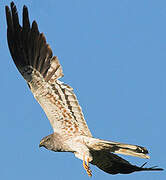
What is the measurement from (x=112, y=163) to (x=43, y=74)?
3.22 metres

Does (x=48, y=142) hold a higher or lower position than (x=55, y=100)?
lower

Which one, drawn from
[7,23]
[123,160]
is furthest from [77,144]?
[7,23]

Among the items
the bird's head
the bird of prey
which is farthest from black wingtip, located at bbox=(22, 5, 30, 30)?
the bird's head

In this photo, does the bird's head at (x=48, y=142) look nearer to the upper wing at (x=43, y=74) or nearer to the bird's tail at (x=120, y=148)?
the upper wing at (x=43, y=74)

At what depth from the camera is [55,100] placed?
1105 centimetres

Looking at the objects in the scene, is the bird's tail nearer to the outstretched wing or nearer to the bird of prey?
the bird of prey

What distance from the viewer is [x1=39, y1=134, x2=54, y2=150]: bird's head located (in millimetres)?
10594

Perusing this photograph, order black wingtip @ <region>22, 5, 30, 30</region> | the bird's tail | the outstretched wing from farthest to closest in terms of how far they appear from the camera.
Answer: black wingtip @ <region>22, 5, 30, 30</region> → the outstretched wing → the bird's tail

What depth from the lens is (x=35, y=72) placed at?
Answer: 1166 cm

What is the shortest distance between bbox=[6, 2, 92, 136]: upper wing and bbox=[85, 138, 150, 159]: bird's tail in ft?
3.75

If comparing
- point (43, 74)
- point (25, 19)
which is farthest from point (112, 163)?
point (25, 19)

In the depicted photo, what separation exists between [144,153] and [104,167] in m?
2.11

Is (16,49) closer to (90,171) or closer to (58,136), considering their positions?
(58,136)

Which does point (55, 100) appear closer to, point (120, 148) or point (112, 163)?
point (112, 163)
